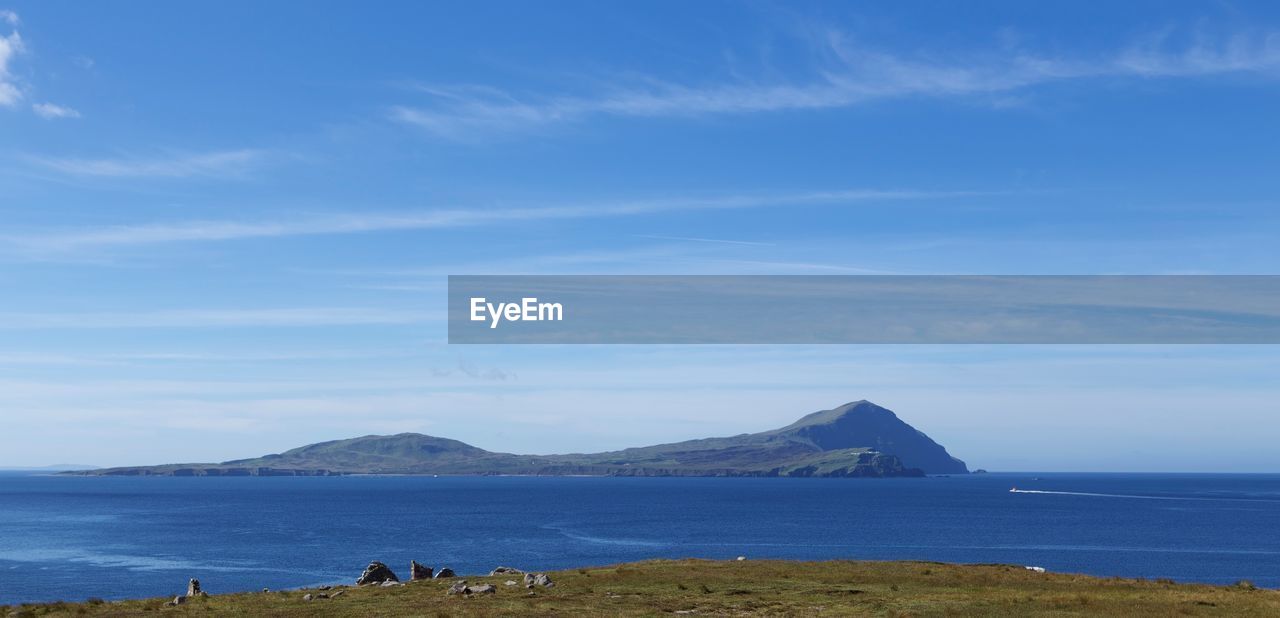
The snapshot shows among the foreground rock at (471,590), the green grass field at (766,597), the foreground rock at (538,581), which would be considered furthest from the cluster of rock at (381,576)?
the foreground rock at (471,590)

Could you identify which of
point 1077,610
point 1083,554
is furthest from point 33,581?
point 1083,554

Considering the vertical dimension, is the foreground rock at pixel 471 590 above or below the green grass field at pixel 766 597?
above

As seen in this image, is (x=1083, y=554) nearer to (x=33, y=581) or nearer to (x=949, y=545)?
(x=949, y=545)

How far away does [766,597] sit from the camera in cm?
6022

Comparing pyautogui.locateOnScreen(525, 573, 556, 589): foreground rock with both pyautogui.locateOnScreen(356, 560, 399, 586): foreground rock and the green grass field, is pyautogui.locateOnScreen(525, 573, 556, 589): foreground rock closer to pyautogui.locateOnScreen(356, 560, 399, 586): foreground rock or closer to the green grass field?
the green grass field

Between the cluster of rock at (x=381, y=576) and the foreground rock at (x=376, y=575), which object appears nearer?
the cluster of rock at (x=381, y=576)

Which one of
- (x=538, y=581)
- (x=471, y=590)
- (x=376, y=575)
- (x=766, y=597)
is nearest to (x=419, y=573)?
(x=376, y=575)

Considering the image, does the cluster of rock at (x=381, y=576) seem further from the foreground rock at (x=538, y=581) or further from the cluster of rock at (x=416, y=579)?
the foreground rock at (x=538, y=581)

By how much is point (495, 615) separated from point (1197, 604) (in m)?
38.9

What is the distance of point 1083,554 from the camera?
16075 cm

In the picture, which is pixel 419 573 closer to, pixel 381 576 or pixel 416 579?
pixel 416 579

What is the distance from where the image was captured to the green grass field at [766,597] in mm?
54094

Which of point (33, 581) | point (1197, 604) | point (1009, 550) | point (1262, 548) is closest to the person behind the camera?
point (1197, 604)

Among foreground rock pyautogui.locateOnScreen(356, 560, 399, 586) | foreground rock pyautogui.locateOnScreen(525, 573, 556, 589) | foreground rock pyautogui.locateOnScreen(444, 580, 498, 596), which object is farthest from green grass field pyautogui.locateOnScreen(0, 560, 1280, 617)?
foreground rock pyautogui.locateOnScreen(356, 560, 399, 586)
